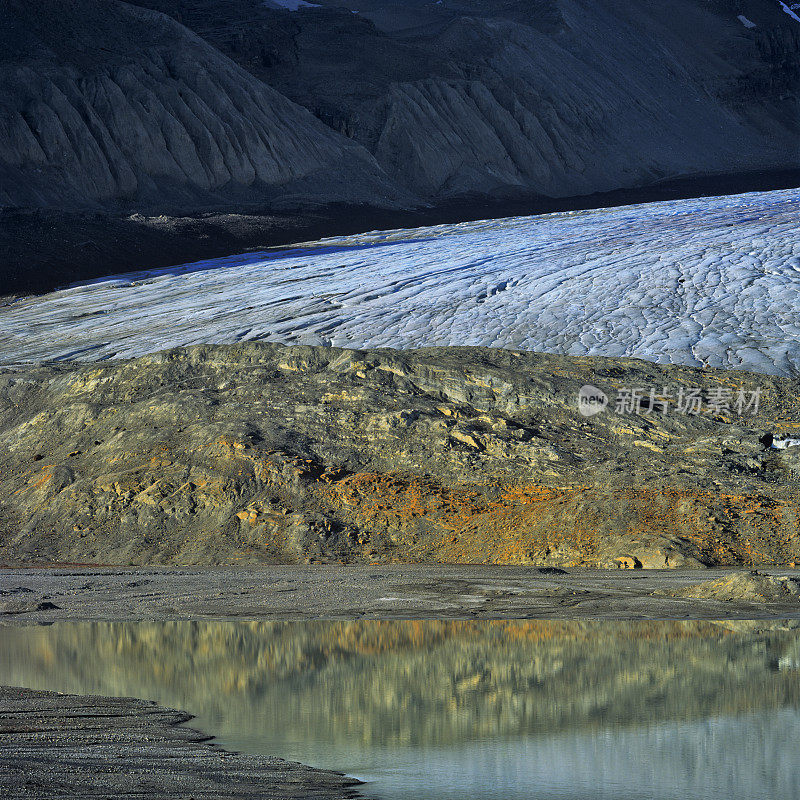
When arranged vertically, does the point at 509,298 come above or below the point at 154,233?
below

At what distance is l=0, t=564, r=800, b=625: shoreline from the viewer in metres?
10.3

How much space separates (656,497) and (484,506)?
7.83 feet

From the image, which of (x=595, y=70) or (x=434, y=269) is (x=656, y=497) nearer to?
(x=434, y=269)

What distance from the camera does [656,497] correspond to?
1478 cm

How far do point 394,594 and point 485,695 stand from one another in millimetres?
5269

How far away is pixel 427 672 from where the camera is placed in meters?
7.18

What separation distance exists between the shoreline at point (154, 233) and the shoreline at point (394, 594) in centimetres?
2239

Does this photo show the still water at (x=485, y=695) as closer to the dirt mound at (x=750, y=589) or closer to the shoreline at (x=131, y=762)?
the shoreline at (x=131, y=762)

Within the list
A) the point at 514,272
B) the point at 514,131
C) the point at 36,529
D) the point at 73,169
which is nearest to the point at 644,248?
the point at 514,272

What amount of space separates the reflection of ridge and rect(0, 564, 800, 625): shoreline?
27.8 inches

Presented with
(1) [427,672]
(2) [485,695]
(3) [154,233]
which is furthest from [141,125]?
(2) [485,695]

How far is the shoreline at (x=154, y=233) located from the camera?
3731cm

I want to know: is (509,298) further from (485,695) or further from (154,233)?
(154,233)

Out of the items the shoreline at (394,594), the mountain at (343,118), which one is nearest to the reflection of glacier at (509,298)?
the shoreline at (394,594)
